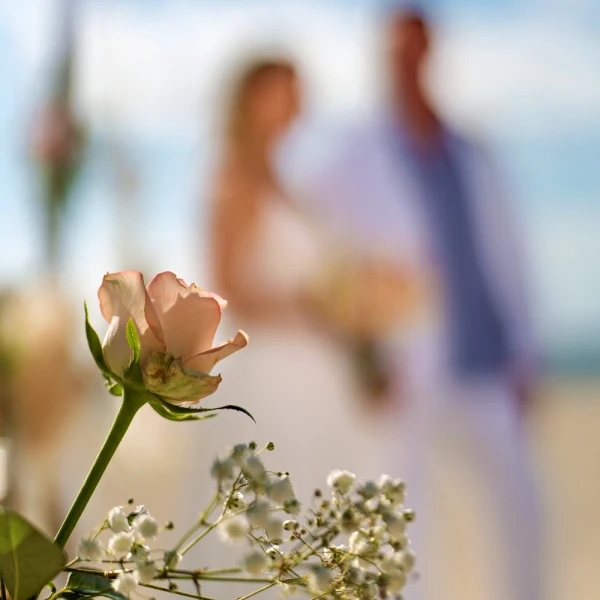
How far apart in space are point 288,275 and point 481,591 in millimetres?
721

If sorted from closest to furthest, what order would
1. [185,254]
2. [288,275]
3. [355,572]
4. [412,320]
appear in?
[355,572]
[288,275]
[412,320]
[185,254]

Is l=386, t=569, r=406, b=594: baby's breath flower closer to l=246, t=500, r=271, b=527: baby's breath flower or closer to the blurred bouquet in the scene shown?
l=246, t=500, r=271, b=527: baby's breath flower

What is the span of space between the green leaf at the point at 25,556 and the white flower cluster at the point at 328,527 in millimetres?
36

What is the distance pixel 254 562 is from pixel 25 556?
5 cm

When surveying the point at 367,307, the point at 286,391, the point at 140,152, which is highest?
the point at 140,152

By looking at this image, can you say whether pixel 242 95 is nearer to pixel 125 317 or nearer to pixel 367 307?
pixel 367 307

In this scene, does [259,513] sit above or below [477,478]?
below

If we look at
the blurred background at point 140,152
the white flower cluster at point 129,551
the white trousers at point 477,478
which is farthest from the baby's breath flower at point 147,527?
the white trousers at point 477,478

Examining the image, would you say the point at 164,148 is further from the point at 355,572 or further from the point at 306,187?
the point at 355,572

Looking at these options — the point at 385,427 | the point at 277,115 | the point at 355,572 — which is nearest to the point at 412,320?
the point at 385,427

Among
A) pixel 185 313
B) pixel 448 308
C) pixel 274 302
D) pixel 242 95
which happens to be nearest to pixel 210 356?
pixel 185 313

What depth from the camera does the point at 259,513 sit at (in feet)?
0.73

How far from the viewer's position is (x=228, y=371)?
160cm

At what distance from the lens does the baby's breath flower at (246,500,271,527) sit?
0.22 metres
